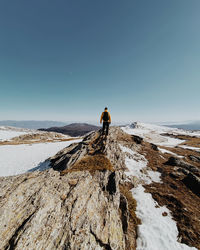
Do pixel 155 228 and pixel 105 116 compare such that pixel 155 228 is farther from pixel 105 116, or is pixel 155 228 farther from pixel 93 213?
pixel 105 116

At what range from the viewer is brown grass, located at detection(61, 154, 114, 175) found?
11.0m

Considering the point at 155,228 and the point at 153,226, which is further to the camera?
the point at 153,226

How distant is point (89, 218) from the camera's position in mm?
6465

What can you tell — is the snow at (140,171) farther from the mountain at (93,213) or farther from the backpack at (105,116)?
the backpack at (105,116)

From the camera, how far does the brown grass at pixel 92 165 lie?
11023 mm

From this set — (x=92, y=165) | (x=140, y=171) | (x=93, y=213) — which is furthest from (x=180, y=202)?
(x=92, y=165)

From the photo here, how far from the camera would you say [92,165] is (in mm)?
11828

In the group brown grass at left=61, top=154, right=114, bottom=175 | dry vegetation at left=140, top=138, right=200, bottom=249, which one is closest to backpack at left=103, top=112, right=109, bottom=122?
brown grass at left=61, top=154, right=114, bottom=175

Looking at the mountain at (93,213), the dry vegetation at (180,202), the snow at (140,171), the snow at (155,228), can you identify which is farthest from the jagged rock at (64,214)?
the snow at (140,171)

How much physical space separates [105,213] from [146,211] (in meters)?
4.88

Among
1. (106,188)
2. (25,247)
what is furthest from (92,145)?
(25,247)

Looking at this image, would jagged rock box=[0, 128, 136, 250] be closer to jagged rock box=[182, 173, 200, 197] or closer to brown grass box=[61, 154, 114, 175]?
brown grass box=[61, 154, 114, 175]

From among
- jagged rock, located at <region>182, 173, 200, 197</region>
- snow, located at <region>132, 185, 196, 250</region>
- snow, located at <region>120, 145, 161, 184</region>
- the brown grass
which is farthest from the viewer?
snow, located at <region>120, 145, 161, 184</region>

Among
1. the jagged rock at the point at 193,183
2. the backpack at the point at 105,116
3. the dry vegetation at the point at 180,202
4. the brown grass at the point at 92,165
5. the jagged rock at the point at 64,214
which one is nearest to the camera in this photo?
the jagged rock at the point at 64,214
